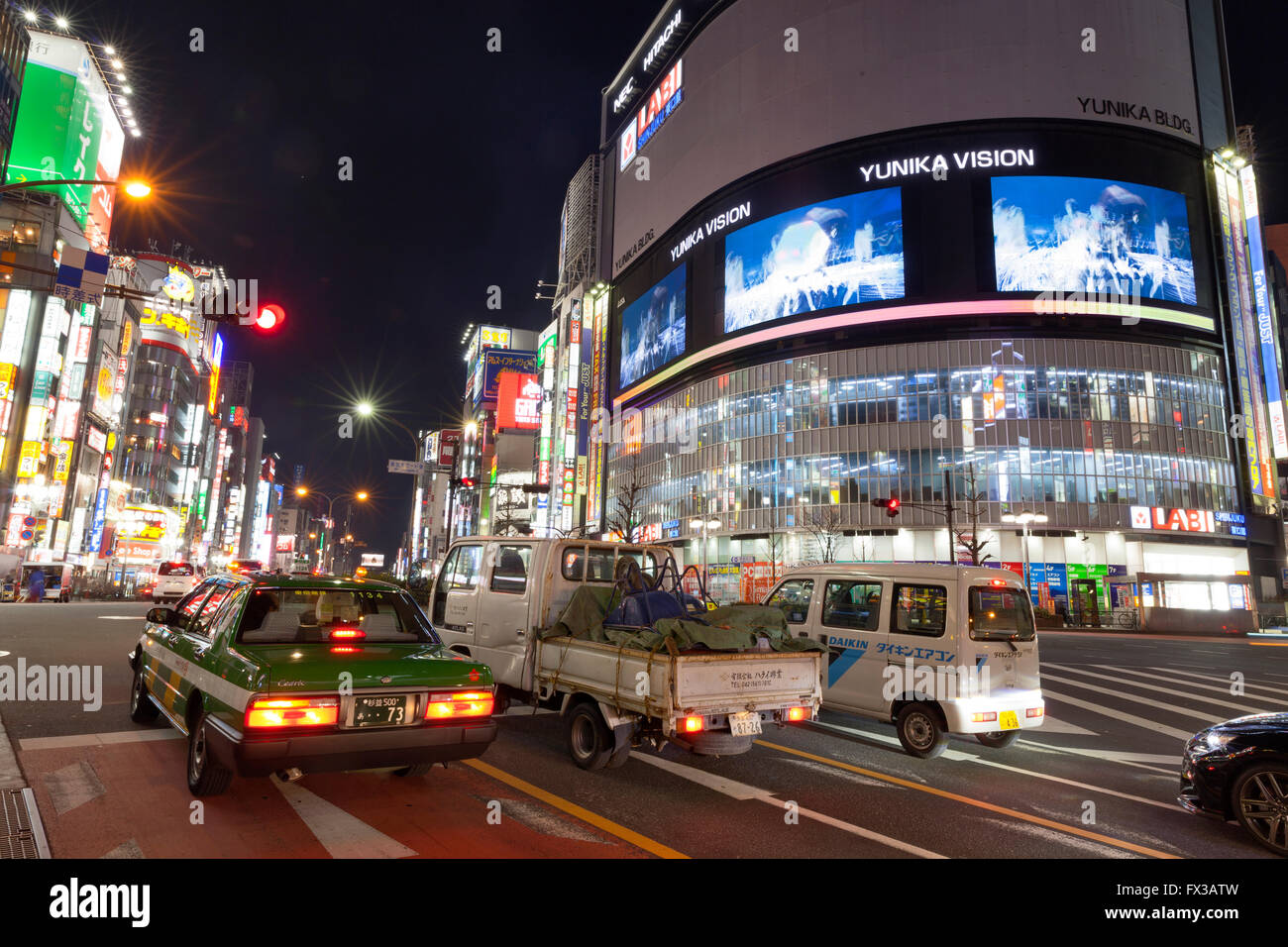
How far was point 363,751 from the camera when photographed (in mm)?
4875

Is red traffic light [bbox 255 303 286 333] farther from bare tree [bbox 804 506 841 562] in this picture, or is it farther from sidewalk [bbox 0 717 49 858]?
bare tree [bbox 804 506 841 562]

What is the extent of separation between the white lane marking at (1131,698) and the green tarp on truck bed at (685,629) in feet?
22.8

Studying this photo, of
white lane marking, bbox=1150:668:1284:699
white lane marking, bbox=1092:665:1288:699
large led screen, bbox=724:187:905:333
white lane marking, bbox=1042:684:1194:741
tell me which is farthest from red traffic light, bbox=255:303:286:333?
large led screen, bbox=724:187:905:333

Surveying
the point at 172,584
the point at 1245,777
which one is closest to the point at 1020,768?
the point at 1245,777

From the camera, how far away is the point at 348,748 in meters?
4.81

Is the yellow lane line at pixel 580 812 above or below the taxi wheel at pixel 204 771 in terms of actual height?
below

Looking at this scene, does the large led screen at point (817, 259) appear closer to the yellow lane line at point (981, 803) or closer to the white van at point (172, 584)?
the white van at point (172, 584)

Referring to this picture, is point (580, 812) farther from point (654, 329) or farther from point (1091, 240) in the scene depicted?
point (654, 329)

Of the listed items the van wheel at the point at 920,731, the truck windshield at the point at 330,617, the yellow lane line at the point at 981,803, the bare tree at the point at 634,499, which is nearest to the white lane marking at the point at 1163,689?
the van wheel at the point at 920,731

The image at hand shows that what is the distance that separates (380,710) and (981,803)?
510cm

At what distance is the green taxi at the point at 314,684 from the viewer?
4.67 m

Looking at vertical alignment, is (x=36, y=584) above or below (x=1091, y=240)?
below

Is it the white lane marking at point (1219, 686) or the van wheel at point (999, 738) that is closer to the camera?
the van wheel at point (999, 738)
